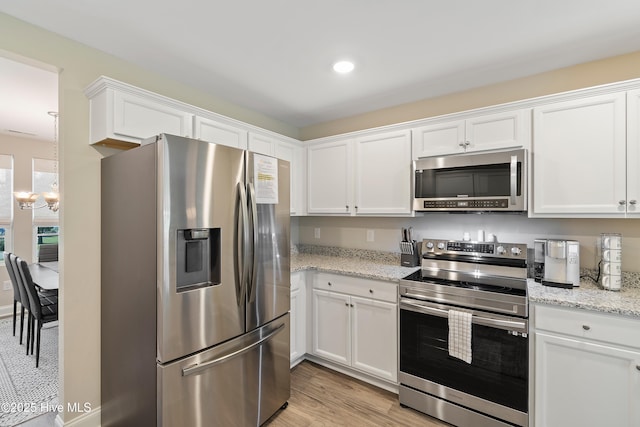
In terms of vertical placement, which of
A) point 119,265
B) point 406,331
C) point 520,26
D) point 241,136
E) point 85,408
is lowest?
point 85,408

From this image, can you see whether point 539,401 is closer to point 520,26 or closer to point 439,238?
point 439,238

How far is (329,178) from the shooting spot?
310 cm

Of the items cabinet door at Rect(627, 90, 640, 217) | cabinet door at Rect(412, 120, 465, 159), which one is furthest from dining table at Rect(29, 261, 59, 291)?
cabinet door at Rect(627, 90, 640, 217)

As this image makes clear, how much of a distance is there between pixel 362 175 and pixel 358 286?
1062 millimetres

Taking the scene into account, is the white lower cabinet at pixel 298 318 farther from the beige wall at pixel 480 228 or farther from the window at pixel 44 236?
the window at pixel 44 236

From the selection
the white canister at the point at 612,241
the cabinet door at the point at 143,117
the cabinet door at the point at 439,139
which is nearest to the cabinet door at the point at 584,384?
the white canister at the point at 612,241

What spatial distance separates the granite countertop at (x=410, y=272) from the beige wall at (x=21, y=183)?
418 centimetres

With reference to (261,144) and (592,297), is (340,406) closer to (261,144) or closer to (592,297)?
(592,297)

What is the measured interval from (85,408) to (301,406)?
143 centimetres

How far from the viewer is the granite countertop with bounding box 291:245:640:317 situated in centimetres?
165

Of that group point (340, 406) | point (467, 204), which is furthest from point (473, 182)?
point (340, 406)

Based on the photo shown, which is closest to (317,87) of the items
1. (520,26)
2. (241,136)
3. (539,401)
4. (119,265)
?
(241,136)

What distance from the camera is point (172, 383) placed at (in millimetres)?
1509

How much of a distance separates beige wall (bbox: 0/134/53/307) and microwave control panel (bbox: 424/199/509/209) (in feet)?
18.5
